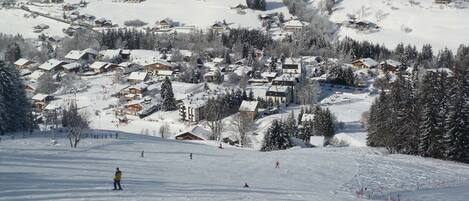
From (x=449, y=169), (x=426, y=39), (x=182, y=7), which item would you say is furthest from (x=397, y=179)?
(x=182, y=7)

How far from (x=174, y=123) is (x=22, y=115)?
23.4 meters

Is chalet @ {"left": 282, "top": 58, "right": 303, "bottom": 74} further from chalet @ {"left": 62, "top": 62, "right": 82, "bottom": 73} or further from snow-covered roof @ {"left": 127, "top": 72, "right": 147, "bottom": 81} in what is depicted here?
chalet @ {"left": 62, "top": 62, "right": 82, "bottom": 73}

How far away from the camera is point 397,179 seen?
27469 millimetres

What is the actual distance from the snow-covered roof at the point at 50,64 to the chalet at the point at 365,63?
2009 inches

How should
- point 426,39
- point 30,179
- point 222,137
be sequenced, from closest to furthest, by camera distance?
point 30,179 → point 222,137 → point 426,39

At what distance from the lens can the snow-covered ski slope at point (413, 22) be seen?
9762cm

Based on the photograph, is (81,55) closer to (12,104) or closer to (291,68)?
(291,68)

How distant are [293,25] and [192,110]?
5570 cm

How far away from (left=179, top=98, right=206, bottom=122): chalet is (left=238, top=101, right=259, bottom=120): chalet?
4802 millimetres

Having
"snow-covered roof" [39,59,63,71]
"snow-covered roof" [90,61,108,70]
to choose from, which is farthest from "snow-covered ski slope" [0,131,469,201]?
"snow-covered roof" [39,59,63,71]

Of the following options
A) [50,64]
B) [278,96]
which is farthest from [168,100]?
[50,64]

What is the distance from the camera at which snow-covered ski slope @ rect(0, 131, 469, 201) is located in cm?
1998

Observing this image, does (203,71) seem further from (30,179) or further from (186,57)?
(30,179)

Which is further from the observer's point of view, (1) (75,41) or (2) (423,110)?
(1) (75,41)
